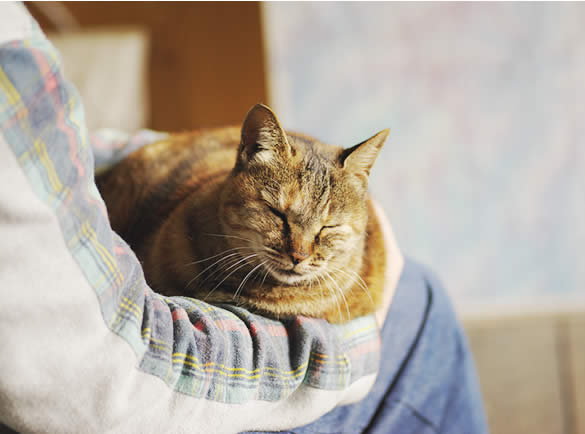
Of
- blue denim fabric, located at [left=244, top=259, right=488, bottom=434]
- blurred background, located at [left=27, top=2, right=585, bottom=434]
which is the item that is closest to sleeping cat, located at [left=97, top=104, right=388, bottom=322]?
blue denim fabric, located at [left=244, top=259, right=488, bottom=434]

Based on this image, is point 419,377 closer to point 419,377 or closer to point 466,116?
point 419,377

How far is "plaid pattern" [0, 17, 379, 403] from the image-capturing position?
17.9 inches

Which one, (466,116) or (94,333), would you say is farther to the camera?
(466,116)

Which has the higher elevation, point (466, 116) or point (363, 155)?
point (363, 155)

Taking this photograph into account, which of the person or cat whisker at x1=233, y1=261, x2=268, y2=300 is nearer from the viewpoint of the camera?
the person

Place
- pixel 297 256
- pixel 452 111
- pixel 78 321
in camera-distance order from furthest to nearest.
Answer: pixel 452 111 < pixel 297 256 < pixel 78 321

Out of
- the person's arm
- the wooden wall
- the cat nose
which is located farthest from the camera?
the wooden wall

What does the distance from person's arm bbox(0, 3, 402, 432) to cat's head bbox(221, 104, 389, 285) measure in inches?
7.8

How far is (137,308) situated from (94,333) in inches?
2.9

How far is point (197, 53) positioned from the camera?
7.79 ft

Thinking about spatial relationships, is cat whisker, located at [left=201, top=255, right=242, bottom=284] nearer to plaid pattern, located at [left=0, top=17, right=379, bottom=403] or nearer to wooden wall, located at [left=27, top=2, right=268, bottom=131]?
plaid pattern, located at [left=0, top=17, right=379, bottom=403]

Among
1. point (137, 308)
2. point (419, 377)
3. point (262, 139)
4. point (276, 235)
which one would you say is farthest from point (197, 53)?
point (137, 308)

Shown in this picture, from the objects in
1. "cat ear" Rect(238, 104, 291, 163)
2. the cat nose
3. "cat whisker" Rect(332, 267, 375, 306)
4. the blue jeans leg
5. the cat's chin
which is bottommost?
the blue jeans leg

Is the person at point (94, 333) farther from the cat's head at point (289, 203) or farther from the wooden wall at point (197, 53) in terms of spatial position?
the wooden wall at point (197, 53)
